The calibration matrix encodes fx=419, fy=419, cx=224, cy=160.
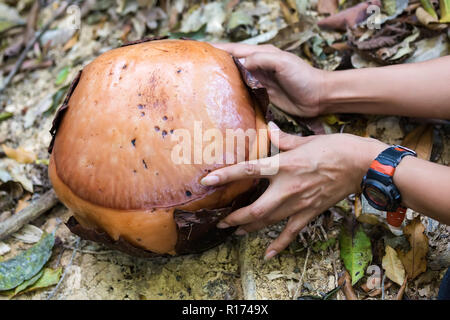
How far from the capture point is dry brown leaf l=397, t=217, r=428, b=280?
5.71 ft

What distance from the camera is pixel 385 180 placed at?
1497mm

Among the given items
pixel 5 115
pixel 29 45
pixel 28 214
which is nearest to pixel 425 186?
pixel 28 214

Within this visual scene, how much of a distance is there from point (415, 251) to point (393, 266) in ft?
0.36

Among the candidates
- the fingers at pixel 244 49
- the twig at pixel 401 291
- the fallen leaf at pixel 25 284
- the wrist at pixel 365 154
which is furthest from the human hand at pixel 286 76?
the fallen leaf at pixel 25 284

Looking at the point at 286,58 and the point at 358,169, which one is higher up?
the point at 286,58

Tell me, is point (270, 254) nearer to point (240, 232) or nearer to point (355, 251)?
point (240, 232)

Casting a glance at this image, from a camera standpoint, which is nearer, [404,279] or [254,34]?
[404,279]

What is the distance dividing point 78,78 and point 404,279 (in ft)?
5.22

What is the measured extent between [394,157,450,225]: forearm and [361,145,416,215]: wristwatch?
0.02 meters

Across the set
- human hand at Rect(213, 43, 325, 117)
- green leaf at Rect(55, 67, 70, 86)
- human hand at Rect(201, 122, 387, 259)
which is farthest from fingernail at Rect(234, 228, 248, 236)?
green leaf at Rect(55, 67, 70, 86)

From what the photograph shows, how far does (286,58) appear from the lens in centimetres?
201

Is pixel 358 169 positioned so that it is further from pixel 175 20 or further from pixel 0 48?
pixel 0 48
